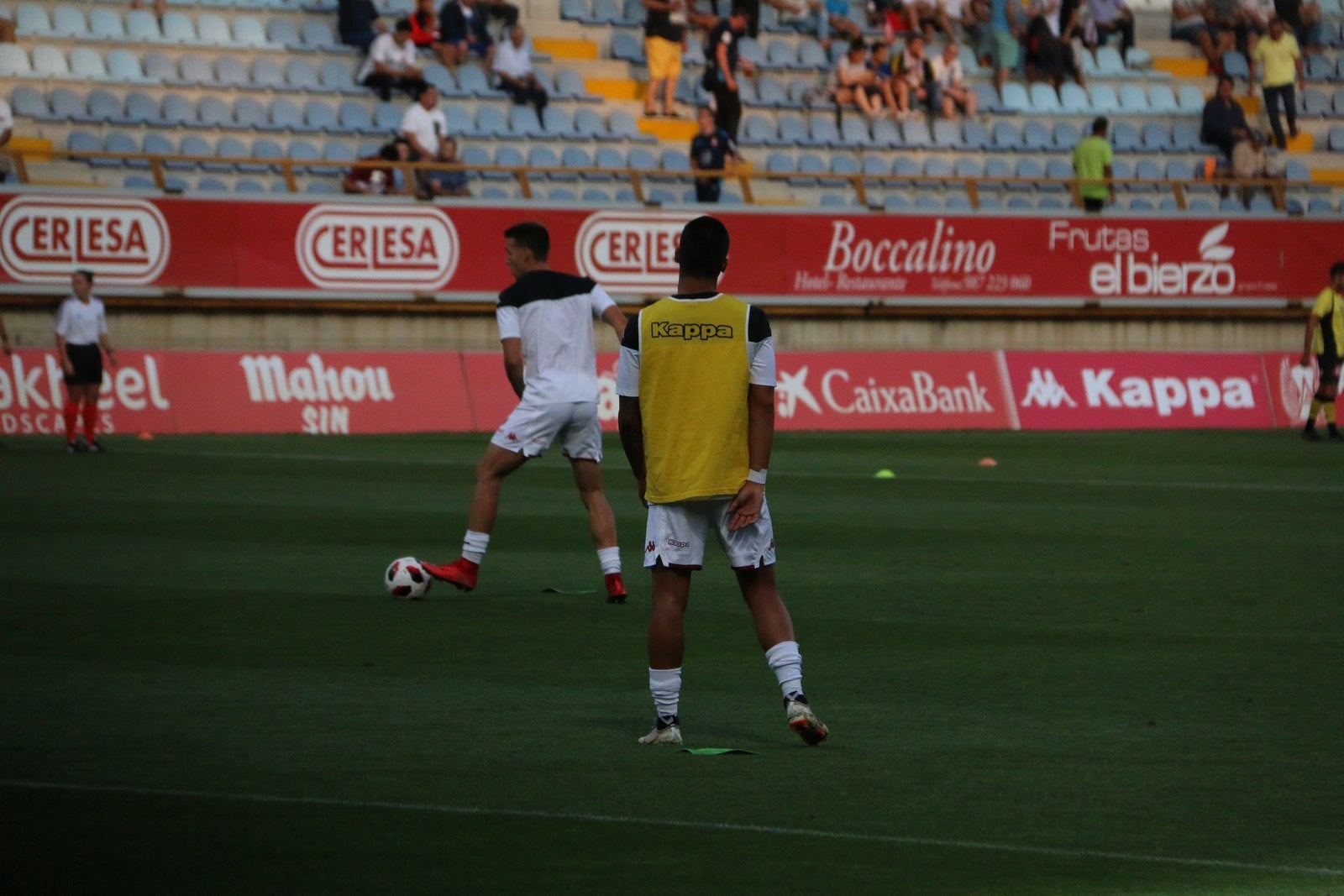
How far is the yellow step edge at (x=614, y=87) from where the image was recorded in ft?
107

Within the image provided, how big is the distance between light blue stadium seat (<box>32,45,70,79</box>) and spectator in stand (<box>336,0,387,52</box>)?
4055mm

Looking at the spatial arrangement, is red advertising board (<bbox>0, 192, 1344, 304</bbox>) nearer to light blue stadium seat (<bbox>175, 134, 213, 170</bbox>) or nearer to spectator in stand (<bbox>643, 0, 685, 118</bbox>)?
light blue stadium seat (<bbox>175, 134, 213, 170</bbox>)

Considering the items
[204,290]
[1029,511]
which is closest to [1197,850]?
[1029,511]

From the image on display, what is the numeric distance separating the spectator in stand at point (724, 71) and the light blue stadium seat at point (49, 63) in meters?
9.31

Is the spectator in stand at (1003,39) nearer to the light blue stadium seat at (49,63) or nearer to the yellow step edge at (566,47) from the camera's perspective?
the yellow step edge at (566,47)

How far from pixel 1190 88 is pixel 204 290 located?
1881 centimetres

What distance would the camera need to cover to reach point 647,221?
29469mm

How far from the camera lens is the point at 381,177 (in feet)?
92.2

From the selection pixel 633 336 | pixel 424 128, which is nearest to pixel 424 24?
pixel 424 128

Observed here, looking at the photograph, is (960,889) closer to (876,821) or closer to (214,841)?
(876,821)

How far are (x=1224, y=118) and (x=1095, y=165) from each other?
374cm

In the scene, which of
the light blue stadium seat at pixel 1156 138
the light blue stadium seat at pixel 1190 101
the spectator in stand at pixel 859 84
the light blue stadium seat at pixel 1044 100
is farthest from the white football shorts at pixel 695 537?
the light blue stadium seat at pixel 1190 101

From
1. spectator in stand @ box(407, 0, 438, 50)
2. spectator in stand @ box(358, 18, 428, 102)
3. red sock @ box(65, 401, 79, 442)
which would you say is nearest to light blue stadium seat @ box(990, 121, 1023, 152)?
spectator in stand @ box(407, 0, 438, 50)

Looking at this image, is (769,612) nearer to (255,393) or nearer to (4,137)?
(255,393)
